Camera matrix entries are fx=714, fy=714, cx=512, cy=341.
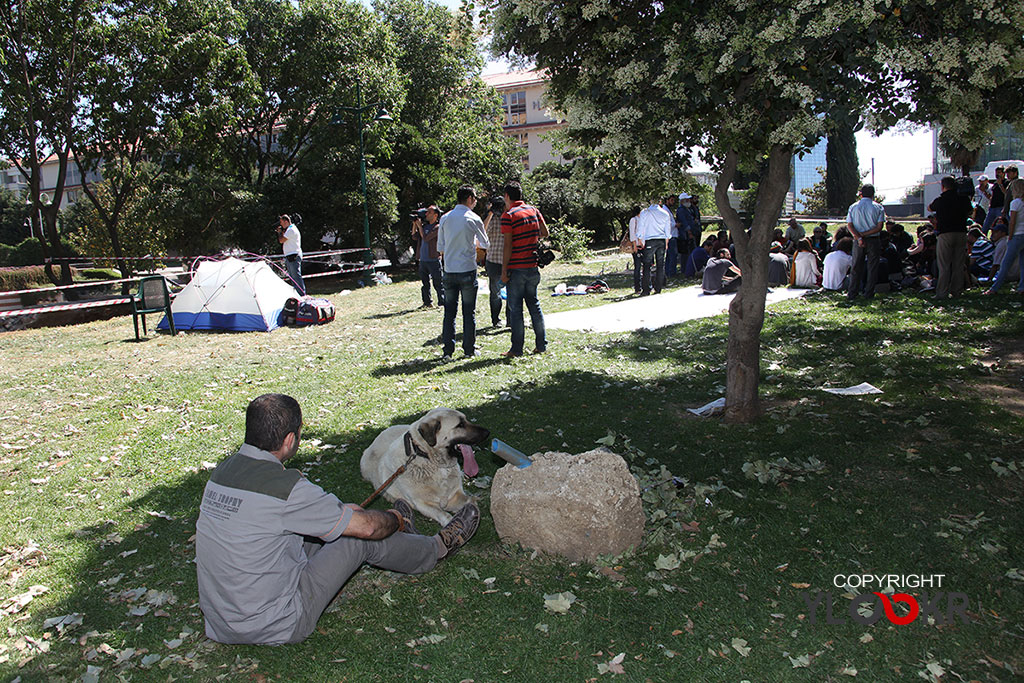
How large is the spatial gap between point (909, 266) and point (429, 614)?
11793 millimetres

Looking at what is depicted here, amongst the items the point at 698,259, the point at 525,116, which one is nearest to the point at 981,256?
the point at 698,259

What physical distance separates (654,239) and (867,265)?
3836 millimetres

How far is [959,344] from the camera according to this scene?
329 inches

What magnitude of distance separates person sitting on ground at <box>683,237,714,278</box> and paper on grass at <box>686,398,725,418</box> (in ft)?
33.9

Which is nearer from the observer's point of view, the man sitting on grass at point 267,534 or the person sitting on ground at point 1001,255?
the man sitting on grass at point 267,534

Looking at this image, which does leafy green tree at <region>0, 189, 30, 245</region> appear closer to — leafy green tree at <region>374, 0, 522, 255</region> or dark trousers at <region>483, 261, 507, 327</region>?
leafy green tree at <region>374, 0, 522, 255</region>

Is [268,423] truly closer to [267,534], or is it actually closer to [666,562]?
[267,534]

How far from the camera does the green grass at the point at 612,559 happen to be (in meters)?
3.44

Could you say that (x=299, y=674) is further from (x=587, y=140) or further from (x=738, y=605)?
(x=587, y=140)

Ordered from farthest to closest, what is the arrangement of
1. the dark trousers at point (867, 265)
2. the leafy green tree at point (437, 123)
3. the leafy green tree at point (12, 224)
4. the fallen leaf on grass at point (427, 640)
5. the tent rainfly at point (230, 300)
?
the leafy green tree at point (12, 224), the leafy green tree at point (437, 123), the tent rainfly at point (230, 300), the dark trousers at point (867, 265), the fallen leaf on grass at point (427, 640)

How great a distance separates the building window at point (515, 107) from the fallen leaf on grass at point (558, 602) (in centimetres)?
6526

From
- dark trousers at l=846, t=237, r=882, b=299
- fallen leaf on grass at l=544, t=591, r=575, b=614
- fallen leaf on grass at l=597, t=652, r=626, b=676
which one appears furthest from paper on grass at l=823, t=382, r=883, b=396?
dark trousers at l=846, t=237, r=882, b=299

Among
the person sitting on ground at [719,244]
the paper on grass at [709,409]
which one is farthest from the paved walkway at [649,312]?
the paper on grass at [709,409]

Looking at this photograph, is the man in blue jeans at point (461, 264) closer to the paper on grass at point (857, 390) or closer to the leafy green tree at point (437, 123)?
the paper on grass at point (857, 390)
